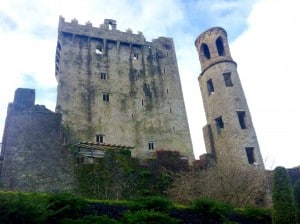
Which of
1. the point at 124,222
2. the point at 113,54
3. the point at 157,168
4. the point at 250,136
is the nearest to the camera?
the point at 124,222

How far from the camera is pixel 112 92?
1375 inches

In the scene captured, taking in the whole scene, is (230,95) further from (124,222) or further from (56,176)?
(124,222)

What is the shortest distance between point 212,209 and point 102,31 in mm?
27961

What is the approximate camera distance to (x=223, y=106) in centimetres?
3016

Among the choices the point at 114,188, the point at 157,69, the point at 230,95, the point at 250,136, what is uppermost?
the point at 157,69

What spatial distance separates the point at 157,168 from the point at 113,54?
16.3 meters

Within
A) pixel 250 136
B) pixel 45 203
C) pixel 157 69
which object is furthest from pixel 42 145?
pixel 157 69

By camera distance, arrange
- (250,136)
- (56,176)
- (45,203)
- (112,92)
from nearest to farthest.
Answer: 1. (45,203)
2. (56,176)
3. (250,136)
4. (112,92)

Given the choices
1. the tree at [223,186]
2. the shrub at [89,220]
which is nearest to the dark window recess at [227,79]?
the tree at [223,186]

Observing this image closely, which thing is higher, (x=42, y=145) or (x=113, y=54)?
(x=113, y=54)

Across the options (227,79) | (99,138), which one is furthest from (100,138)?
(227,79)

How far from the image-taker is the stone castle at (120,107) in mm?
22297

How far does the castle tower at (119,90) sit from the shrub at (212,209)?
1686cm

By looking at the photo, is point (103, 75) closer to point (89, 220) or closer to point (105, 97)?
point (105, 97)
